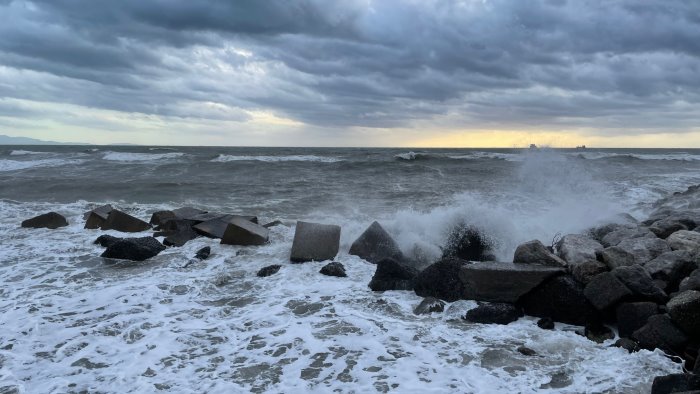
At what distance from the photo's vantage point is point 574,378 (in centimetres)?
421

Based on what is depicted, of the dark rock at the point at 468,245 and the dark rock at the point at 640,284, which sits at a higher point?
the dark rock at the point at 640,284

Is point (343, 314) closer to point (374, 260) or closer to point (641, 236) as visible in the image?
point (374, 260)

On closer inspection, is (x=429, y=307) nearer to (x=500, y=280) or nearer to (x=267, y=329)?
(x=500, y=280)

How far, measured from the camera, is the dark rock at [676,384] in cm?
356

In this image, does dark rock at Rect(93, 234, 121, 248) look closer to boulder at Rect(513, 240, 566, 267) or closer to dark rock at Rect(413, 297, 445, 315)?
dark rock at Rect(413, 297, 445, 315)

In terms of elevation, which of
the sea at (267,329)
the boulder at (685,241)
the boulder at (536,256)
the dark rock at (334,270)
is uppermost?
the boulder at (685,241)

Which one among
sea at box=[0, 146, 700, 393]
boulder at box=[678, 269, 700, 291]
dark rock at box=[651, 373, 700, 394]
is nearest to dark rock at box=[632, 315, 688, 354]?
sea at box=[0, 146, 700, 393]

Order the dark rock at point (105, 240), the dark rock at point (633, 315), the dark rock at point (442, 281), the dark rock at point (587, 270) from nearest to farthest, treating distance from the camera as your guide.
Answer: the dark rock at point (633, 315), the dark rock at point (587, 270), the dark rock at point (442, 281), the dark rock at point (105, 240)

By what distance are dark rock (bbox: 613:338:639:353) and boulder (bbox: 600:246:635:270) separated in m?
1.39

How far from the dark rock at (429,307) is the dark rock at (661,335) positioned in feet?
6.79

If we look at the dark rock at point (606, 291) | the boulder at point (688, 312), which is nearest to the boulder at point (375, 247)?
the dark rock at point (606, 291)

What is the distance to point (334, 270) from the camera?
729 cm

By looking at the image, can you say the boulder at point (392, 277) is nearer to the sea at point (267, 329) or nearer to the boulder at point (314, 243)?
the sea at point (267, 329)

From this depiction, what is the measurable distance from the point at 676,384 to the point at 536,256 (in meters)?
2.70
